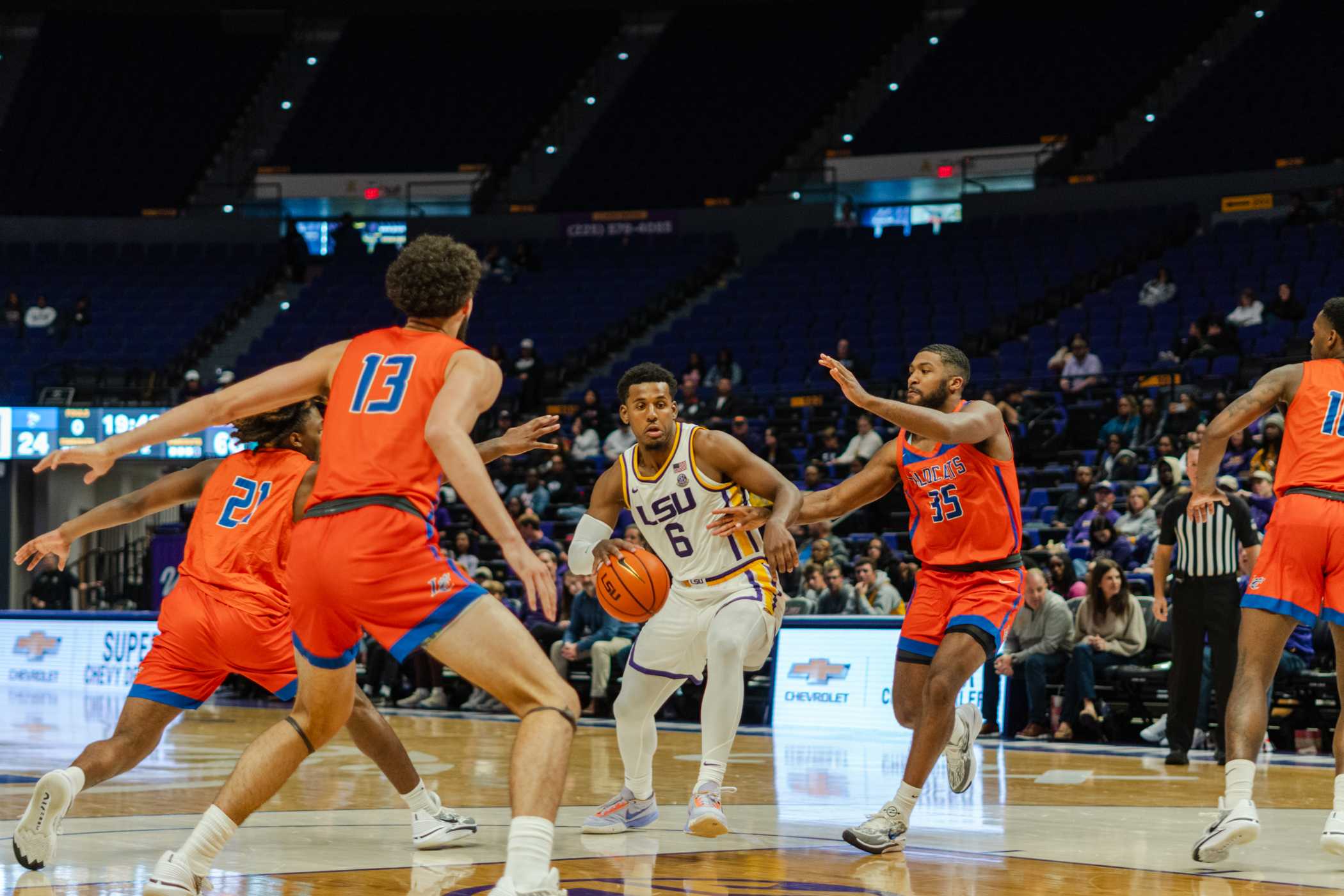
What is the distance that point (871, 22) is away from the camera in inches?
1227

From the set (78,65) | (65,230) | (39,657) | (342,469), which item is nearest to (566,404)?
(39,657)

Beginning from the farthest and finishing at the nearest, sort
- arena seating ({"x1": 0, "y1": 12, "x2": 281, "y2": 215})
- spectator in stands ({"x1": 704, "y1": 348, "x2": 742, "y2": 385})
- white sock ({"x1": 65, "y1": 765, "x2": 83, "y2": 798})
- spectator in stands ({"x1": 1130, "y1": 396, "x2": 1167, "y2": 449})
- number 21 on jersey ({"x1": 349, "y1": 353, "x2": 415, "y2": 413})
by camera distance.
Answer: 1. arena seating ({"x1": 0, "y1": 12, "x2": 281, "y2": 215})
2. spectator in stands ({"x1": 704, "y1": 348, "x2": 742, "y2": 385})
3. spectator in stands ({"x1": 1130, "y1": 396, "x2": 1167, "y2": 449})
4. white sock ({"x1": 65, "y1": 765, "x2": 83, "y2": 798})
5. number 21 on jersey ({"x1": 349, "y1": 353, "x2": 415, "y2": 413})

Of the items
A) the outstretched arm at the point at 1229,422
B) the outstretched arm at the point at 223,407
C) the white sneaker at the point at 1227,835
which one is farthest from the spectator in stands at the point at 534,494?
the outstretched arm at the point at 223,407

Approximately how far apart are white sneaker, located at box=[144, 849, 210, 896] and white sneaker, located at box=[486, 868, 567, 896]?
1.01 meters

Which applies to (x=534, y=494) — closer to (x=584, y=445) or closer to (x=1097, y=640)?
(x=584, y=445)

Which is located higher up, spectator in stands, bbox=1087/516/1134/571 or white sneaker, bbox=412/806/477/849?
spectator in stands, bbox=1087/516/1134/571

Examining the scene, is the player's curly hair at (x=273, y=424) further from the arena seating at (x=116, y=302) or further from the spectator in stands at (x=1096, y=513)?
the arena seating at (x=116, y=302)

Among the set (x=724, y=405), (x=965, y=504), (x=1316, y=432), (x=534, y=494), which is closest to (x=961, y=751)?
(x=965, y=504)

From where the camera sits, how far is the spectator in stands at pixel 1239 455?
48.2 feet

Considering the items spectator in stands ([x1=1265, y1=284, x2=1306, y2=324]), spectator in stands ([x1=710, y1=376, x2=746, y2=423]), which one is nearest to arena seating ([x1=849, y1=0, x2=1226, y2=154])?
spectator in stands ([x1=1265, y1=284, x2=1306, y2=324])

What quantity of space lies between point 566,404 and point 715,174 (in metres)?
8.81

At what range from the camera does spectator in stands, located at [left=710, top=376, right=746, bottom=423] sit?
20.0 metres

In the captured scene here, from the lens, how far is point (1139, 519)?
45.4 feet

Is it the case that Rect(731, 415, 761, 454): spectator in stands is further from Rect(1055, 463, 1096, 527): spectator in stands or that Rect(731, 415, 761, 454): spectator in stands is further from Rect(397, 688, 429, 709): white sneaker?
Rect(397, 688, 429, 709): white sneaker
